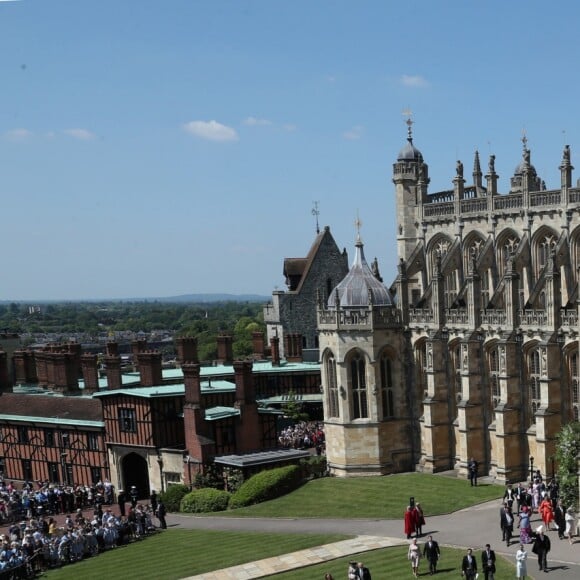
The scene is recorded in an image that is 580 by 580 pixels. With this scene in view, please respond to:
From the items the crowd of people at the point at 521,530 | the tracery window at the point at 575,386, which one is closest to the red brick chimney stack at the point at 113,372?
the crowd of people at the point at 521,530

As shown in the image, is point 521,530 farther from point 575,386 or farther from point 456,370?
point 456,370

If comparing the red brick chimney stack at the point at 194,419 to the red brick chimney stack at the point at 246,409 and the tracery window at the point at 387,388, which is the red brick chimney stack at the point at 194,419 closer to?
the red brick chimney stack at the point at 246,409

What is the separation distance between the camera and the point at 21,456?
5619cm

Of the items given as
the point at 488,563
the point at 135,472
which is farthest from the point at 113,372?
the point at 488,563

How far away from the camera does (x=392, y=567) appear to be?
32312mm

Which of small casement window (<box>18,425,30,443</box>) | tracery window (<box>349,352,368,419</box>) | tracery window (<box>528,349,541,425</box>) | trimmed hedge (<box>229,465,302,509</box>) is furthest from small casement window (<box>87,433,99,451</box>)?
tracery window (<box>528,349,541,425</box>)

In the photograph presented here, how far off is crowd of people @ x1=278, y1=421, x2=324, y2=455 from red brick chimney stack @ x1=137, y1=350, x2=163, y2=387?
7645mm

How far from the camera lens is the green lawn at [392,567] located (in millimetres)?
31094

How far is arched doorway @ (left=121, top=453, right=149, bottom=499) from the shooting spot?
5156 cm

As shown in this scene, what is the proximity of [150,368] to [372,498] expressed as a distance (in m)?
15.6

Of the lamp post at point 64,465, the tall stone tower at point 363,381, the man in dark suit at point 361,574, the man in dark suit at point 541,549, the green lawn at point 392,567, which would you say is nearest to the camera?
the man in dark suit at point 361,574

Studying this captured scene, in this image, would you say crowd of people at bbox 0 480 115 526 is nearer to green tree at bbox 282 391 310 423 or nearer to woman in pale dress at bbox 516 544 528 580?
green tree at bbox 282 391 310 423

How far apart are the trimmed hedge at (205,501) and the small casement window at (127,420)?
24.6ft

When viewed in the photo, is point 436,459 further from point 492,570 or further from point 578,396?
point 492,570
